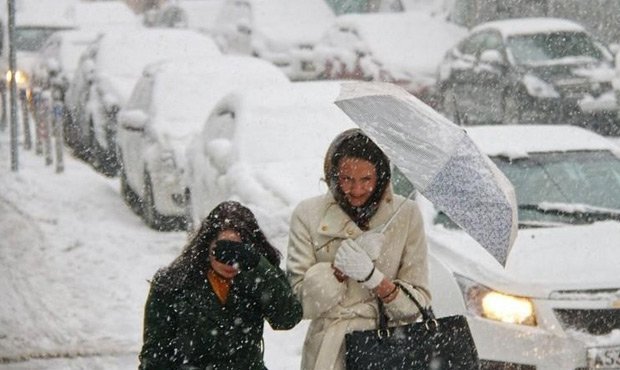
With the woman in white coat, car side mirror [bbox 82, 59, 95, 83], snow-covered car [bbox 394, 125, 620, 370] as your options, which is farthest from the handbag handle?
A: car side mirror [bbox 82, 59, 95, 83]

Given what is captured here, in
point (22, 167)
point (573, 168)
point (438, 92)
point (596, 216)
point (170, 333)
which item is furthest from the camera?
point (438, 92)

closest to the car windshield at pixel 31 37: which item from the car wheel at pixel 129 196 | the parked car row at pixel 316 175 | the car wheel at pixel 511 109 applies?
the parked car row at pixel 316 175

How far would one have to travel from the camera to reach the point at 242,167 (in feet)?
30.2

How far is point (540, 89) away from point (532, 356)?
1196 cm

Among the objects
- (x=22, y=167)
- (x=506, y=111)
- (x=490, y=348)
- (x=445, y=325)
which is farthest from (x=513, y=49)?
(x=445, y=325)

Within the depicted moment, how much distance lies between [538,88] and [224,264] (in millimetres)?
14042

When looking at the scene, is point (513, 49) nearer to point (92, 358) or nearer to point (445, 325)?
point (92, 358)

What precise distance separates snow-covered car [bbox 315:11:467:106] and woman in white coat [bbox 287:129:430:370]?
15.1m

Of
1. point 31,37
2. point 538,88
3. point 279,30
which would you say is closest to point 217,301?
point 538,88

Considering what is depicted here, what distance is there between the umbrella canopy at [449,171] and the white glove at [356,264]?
335mm

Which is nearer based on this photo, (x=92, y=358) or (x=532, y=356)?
(x=532, y=356)

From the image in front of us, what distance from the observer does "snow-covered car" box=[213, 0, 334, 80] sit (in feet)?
77.8

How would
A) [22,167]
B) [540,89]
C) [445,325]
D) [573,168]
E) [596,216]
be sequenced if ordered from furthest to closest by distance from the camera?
[540,89] → [22,167] → [573,168] → [596,216] → [445,325]

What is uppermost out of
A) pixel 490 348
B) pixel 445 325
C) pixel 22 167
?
pixel 445 325
